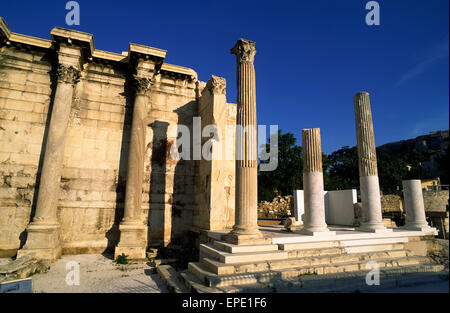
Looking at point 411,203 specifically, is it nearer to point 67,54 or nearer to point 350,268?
point 350,268

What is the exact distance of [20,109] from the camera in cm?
877

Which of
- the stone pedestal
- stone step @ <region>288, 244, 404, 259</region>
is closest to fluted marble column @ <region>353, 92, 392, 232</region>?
stone step @ <region>288, 244, 404, 259</region>

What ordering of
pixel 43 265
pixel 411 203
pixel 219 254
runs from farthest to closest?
pixel 411 203 < pixel 43 265 < pixel 219 254

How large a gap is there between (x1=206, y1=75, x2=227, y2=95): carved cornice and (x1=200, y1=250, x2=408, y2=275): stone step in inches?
245

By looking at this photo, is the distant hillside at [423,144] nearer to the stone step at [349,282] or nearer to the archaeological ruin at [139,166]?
the archaeological ruin at [139,166]

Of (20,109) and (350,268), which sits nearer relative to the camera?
(350,268)

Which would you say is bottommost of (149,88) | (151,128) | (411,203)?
(411,203)

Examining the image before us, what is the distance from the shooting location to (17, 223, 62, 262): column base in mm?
7215

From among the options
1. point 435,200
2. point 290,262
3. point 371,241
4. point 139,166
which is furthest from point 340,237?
point 435,200

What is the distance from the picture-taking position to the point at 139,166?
360 inches

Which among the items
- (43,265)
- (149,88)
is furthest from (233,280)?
(149,88)

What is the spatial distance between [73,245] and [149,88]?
672cm

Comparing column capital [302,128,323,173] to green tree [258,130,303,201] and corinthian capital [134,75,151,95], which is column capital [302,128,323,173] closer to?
corinthian capital [134,75,151,95]

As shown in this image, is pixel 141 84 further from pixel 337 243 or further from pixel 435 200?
pixel 435 200
